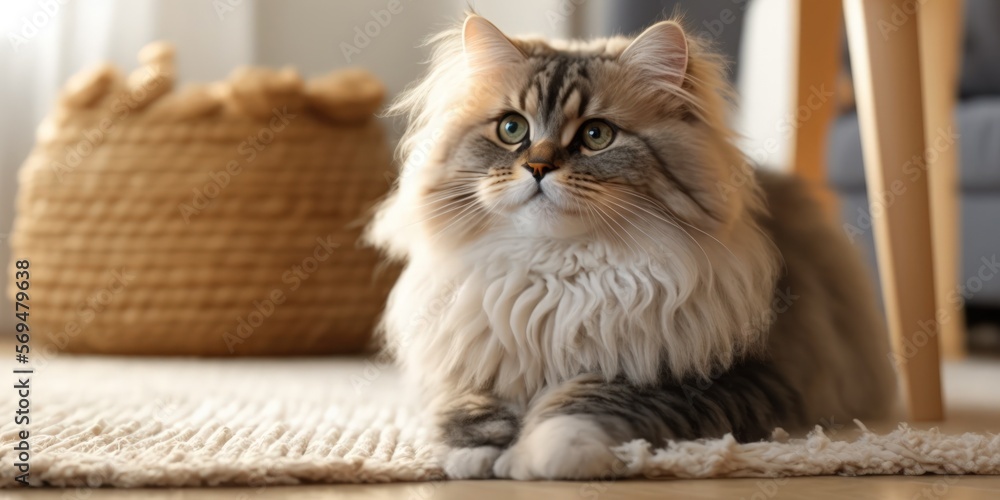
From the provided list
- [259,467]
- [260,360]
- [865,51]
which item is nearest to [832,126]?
[865,51]

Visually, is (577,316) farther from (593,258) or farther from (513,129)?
(513,129)

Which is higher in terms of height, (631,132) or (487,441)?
(631,132)

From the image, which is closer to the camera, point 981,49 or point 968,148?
point 968,148

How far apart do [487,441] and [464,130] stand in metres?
0.47

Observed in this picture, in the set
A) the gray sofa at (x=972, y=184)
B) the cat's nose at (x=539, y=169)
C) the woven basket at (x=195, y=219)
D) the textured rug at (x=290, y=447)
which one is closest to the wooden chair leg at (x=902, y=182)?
the textured rug at (x=290, y=447)

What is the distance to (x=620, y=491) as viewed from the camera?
107 centimetres

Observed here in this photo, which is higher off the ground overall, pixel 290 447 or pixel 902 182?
pixel 902 182

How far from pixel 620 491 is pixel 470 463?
0.20 m

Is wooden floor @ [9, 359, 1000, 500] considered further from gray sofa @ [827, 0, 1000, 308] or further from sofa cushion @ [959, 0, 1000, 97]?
A: sofa cushion @ [959, 0, 1000, 97]

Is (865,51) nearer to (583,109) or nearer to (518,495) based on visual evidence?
(583,109)

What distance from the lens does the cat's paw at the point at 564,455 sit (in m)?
1.12

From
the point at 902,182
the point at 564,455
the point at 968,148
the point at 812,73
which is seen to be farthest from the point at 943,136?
the point at 564,455

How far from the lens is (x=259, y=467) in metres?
1.08

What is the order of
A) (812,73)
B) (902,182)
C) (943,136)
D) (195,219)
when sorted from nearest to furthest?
(902,182), (812,73), (195,219), (943,136)
